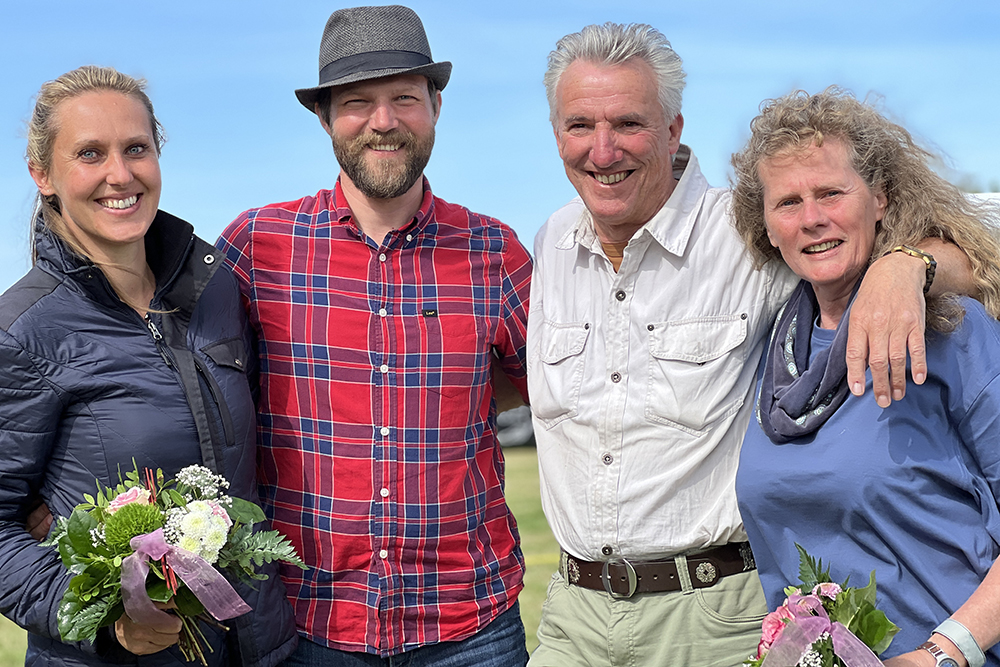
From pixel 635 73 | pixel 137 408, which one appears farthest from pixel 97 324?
pixel 635 73

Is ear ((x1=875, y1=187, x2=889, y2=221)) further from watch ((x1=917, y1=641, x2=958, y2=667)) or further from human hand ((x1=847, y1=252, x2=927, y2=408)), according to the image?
watch ((x1=917, y1=641, x2=958, y2=667))

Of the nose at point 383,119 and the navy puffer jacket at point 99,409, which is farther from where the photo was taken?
the nose at point 383,119

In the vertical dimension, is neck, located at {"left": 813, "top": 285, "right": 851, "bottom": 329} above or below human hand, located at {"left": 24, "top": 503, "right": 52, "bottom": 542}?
above

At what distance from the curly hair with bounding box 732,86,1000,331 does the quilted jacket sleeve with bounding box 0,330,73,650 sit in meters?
Result: 2.33

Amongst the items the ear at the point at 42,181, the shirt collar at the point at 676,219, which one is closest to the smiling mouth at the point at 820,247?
the shirt collar at the point at 676,219

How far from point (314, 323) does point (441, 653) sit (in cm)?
133

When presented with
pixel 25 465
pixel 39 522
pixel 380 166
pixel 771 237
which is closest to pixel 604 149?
pixel 771 237

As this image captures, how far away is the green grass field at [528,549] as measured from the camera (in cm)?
823

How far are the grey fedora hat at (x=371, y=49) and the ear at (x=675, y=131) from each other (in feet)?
3.24

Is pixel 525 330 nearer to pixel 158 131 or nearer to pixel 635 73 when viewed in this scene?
pixel 635 73

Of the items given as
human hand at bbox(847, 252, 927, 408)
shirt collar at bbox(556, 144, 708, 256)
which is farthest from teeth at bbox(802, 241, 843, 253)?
shirt collar at bbox(556, 144, 708, 256)

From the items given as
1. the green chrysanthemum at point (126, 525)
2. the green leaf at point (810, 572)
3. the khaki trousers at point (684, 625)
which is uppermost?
the green chrysanthemum at point (126, 525)

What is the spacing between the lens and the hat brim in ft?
12.9

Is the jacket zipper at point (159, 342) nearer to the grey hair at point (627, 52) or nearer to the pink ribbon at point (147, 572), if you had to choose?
the pink ribbon at point (147, 572)
